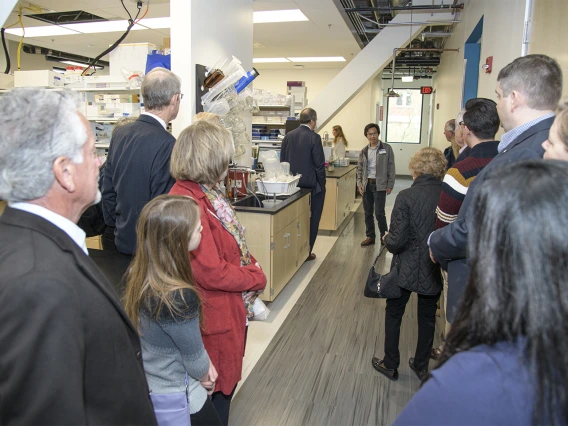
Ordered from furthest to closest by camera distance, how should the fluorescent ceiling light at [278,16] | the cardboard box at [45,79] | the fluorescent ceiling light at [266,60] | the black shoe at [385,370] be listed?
the fluorescent ceiling light at [266,60] < the fluorescent ceiling light at [278,16] < the cardboard box at [45,79] < the black shoe at [385,370]

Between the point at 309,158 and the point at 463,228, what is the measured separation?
3.45 m

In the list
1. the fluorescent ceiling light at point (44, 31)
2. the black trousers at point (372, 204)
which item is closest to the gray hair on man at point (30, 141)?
the black trousers at point (372, 204)

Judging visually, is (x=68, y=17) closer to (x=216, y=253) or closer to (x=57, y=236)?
(x=216, y=253)

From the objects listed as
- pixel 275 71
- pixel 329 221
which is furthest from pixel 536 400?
pixel 275 71

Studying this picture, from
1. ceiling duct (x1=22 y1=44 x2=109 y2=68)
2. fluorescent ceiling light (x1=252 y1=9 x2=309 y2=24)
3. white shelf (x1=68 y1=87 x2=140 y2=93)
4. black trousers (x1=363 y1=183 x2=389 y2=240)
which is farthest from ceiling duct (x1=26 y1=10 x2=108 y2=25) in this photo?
black trousers (x1=363 y1=183 x2=389 y2=240)

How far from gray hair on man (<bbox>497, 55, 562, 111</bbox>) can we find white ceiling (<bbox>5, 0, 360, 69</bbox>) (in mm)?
2939

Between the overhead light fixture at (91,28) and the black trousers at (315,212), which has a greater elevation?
the overhead light fixture at (91,28)

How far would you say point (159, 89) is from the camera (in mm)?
2270

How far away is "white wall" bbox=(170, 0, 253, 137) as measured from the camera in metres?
3.52

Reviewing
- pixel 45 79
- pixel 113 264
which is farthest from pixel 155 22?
pixel 113 264

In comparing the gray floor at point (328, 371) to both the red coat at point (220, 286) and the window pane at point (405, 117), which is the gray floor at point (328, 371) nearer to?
the red coat at point (220, 286)

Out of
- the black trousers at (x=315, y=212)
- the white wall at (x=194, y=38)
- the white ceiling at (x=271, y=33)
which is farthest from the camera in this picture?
the white ceiling at (x=271, y=33)

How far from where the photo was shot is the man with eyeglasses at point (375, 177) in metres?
5.80

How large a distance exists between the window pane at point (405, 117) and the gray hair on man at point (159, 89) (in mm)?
13628
